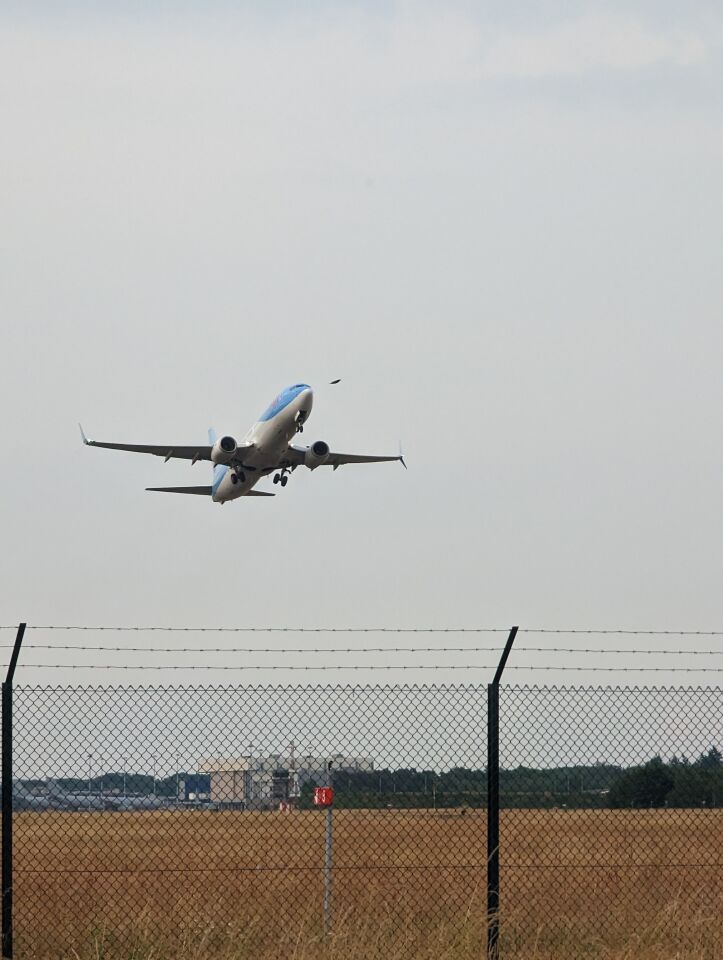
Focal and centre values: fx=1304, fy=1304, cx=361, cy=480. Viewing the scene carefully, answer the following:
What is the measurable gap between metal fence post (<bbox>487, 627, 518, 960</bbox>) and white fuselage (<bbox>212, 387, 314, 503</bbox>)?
115 feet

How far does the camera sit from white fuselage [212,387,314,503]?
44.6m

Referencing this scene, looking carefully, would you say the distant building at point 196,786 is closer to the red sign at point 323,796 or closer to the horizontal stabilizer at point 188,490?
the red sign at point 323,796

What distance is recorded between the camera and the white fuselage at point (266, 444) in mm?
44594

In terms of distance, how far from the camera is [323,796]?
32.7 feet

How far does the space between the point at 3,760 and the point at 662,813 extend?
17.9 ft

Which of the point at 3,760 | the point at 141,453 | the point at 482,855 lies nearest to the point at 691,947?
the point at 3,760

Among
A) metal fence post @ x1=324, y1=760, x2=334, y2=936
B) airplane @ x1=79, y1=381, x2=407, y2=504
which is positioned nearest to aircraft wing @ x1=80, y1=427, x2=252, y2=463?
airplane @ x1=79, y1=381, x2=407, y2=504

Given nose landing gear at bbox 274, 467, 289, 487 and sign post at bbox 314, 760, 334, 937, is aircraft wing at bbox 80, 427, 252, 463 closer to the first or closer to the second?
nose landing gear at bbox 274, 467, 289, 487

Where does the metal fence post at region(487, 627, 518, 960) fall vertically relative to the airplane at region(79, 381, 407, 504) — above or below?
below

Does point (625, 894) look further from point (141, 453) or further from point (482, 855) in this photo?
point (141, 453)

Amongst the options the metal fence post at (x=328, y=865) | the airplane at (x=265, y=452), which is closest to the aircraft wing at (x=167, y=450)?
the airplane at (x=265, y=452)

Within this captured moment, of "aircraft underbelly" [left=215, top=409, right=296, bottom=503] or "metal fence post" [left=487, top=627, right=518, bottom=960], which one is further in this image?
"aircraft underbelly" [left=215, top=409, right=296, bottom=503]

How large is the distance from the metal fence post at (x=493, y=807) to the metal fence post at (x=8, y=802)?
3240mm

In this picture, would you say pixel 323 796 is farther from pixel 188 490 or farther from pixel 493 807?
pixel 188 490
